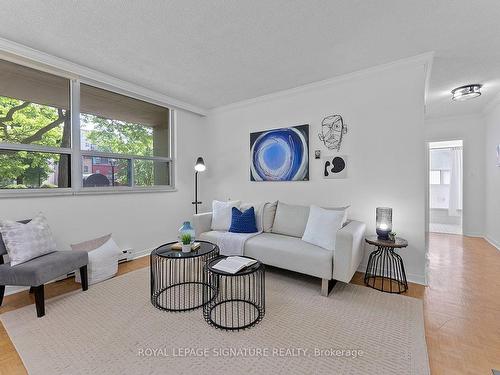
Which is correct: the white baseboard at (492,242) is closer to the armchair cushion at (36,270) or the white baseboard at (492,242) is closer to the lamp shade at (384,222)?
the lamp shade at (384,222)

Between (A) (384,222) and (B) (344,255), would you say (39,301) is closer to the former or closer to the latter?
(B) (344,255)

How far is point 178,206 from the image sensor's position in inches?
165

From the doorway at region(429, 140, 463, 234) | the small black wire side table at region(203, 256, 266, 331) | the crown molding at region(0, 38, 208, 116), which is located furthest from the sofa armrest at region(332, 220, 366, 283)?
the doorway at region(429, 140, 463, 234)

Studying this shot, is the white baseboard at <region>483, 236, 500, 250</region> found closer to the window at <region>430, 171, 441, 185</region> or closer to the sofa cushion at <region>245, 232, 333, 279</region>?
the window at <region>430, 171, 441, 185</region>

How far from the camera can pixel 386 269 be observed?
110 inches

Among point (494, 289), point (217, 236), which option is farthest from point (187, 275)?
point (494, 289)

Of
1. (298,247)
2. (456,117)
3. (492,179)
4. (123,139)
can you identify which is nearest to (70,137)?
(123,139)

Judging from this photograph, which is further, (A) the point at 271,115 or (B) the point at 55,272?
(A) the point at 271,115

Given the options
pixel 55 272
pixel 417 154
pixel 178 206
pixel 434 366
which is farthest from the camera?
pixel 178 206

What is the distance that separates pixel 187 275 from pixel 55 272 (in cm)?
127

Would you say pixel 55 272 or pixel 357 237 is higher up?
pixel 357 237

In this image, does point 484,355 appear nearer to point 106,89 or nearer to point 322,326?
point 322,326

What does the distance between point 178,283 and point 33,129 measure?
2.35 meters

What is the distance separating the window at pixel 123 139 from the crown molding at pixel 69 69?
0.16 meters
